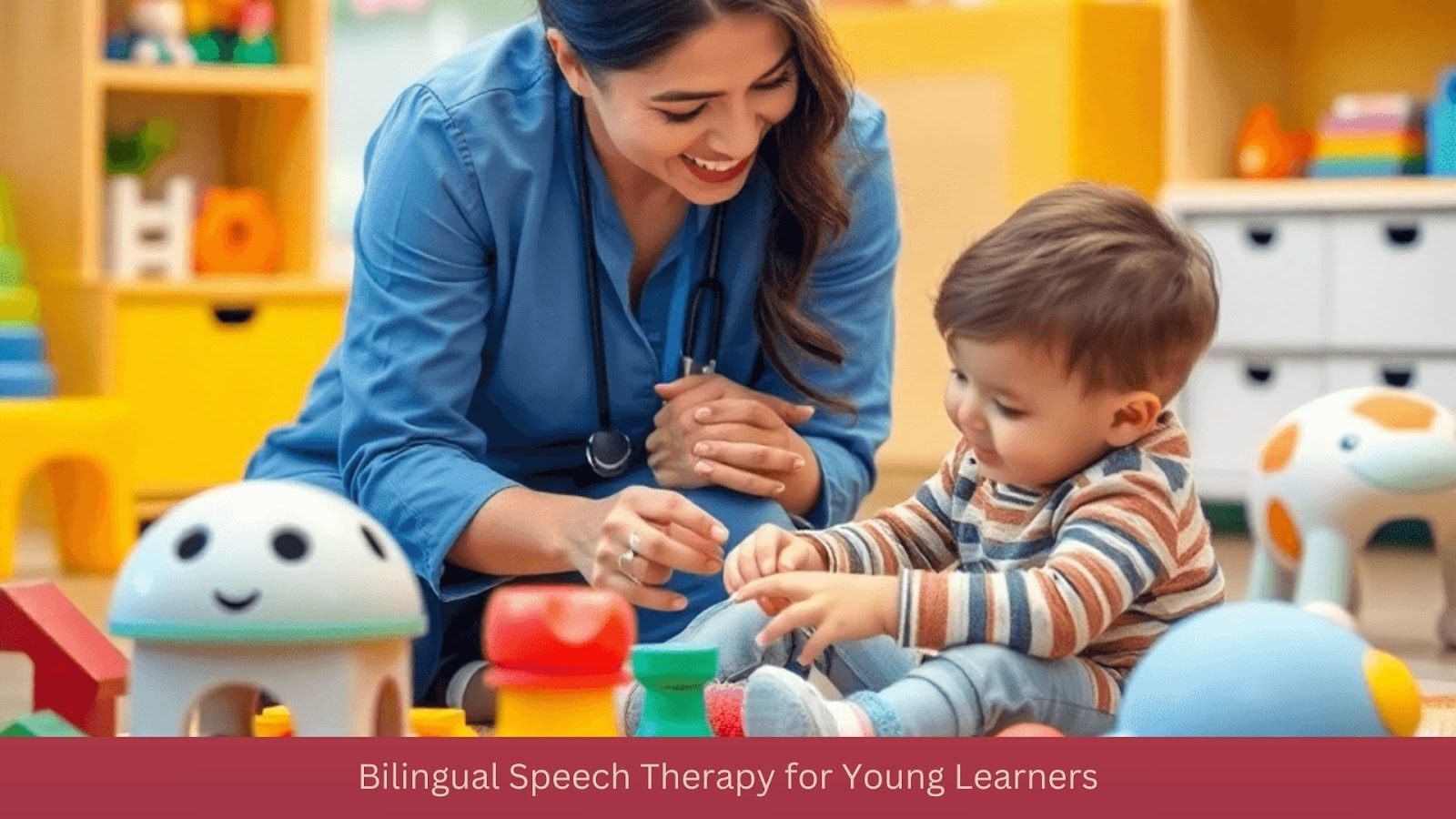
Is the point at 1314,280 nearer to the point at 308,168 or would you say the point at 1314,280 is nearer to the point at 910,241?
the point at 910,241

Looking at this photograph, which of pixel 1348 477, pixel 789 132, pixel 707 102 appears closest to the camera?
pixel 707 102

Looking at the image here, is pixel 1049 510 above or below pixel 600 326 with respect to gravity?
below

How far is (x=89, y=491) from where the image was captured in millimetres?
2838

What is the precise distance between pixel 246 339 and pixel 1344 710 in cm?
242

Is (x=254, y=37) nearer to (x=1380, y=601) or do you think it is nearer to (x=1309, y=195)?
(x=1309, y=195)

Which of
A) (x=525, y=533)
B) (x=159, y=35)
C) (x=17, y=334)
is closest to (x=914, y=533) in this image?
(x=525, y=533)

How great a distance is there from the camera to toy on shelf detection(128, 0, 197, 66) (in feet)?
10.2

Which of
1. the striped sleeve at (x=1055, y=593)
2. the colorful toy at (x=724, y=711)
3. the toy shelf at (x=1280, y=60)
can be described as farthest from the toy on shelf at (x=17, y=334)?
the striped sleeve at (x=1055, y=593)

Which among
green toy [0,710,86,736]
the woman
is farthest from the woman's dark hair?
green toy [0,710,86,736]

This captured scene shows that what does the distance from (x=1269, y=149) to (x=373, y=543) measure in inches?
102

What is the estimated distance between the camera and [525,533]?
1398 millimetres

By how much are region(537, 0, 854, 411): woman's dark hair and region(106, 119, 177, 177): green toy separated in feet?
6.00

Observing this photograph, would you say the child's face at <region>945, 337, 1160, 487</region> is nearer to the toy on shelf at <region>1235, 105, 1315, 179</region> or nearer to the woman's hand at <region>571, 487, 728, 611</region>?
the woman's hand at <region>571, 487, 728, 611</region>
